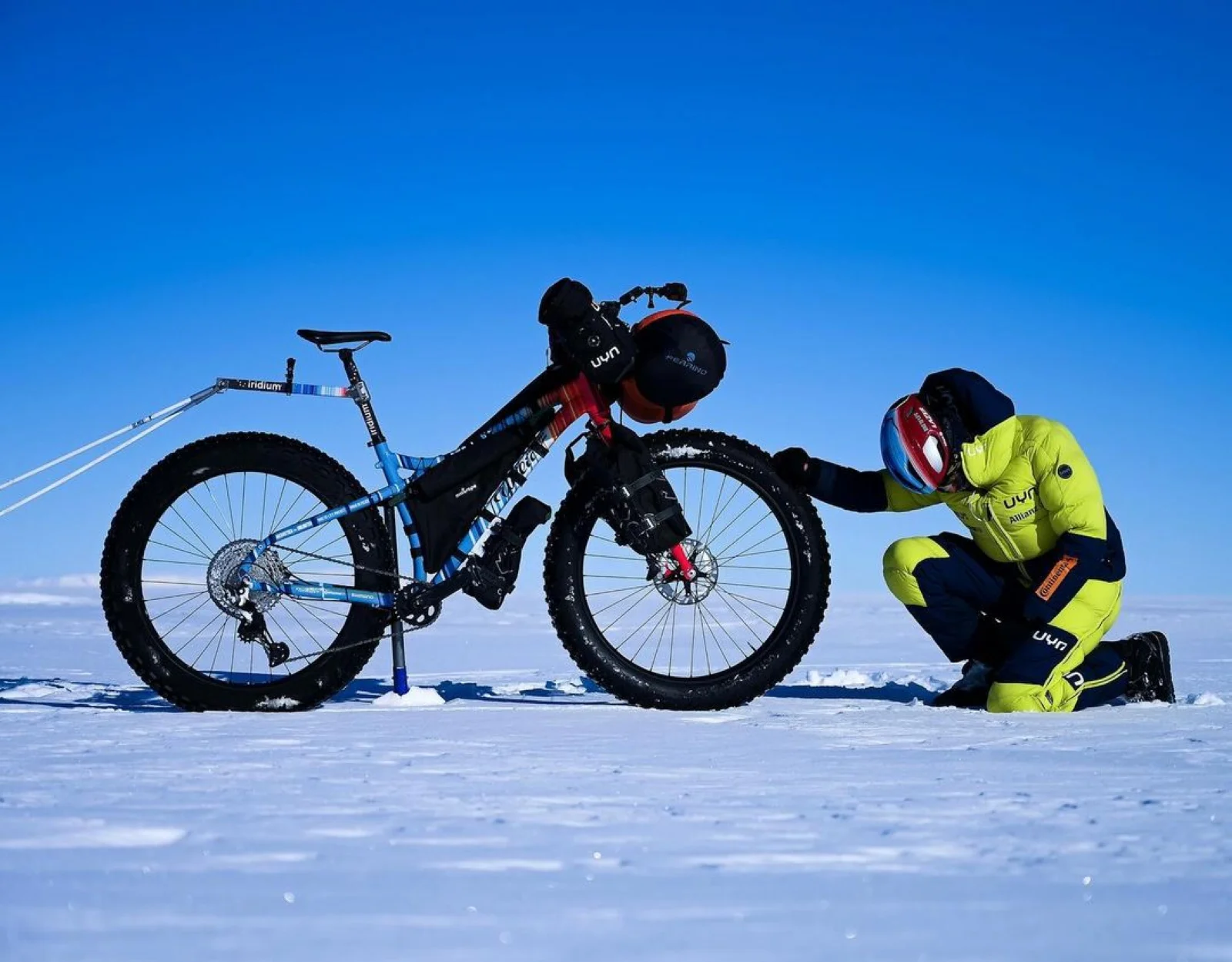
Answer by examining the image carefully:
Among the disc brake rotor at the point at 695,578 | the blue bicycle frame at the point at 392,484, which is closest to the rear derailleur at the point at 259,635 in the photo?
the blue bicycle frame at the point at 392,484

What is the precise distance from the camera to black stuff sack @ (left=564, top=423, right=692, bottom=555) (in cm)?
388

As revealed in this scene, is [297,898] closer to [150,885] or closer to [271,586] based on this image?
[150,885]

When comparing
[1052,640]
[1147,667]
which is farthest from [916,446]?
[1147,667]

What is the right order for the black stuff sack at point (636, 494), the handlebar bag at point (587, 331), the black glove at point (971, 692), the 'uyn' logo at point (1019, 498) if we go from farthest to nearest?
1. the black glove at point (971, 692)
2. the 'uyn' logo at point (1019, 498)
3. the black stuff sack at point (636, 494)
4. the handlebar bag at point (587, 331)

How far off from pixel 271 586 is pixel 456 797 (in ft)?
6.50

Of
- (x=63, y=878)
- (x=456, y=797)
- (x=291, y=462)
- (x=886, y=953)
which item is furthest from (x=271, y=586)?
(x=886, y=953)

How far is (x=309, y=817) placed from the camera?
1.99 m

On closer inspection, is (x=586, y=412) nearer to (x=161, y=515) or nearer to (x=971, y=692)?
(x=161, y=515)

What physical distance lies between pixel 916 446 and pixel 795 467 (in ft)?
1.57

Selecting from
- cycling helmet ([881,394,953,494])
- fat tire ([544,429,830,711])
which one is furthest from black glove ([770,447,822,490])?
cycling helmet ([881,394,953,494])

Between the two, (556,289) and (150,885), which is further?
(556,289)

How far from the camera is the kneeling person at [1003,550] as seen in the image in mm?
4020

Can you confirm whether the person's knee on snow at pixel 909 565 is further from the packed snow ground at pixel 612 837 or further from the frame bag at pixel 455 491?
the frame bag at pixel 455 491

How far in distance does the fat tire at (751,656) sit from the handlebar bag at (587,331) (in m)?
0.34
